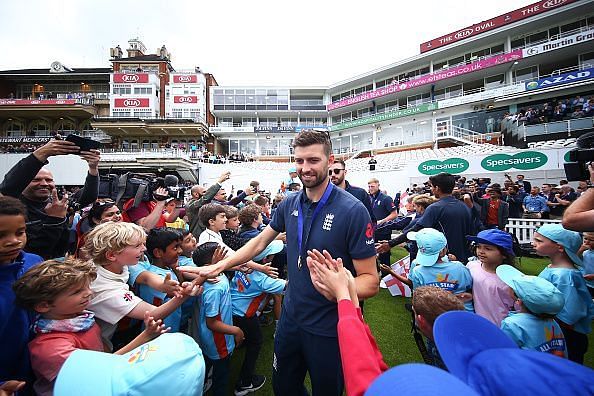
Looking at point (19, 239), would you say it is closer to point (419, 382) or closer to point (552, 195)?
point (419, 382)

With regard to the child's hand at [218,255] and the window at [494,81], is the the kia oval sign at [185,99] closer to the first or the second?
the window at [494,81]

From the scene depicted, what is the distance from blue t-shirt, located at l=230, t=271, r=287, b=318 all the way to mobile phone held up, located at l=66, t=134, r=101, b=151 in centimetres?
202

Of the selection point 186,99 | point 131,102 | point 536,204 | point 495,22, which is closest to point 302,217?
point 536,204

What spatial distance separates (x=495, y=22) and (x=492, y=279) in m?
37.6

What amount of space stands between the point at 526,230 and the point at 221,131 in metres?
38.5

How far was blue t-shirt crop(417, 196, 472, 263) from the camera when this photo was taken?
347cm

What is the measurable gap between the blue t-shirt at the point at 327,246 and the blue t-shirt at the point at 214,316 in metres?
0.63

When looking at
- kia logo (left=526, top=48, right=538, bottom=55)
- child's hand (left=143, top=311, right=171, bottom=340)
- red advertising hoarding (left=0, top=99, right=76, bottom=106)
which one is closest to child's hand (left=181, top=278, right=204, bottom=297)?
child's hand (left=143, top=311, right=171, bottom=340)

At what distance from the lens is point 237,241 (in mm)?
3479

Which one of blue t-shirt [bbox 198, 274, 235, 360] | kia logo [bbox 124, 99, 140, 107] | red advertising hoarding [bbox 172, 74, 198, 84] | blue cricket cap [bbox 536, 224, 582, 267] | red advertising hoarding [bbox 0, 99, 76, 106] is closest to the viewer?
blue t-shirt [bbox 198, 274, 235, 360]

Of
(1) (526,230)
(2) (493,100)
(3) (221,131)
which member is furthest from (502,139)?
(3) (221,131)

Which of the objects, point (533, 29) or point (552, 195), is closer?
point (552, 195)

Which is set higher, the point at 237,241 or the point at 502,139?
A: the point at 502,139

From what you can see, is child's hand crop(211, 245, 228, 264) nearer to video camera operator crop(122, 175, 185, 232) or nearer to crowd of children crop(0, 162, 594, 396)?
crowd of children crop(0, 162, 594, 396)
